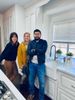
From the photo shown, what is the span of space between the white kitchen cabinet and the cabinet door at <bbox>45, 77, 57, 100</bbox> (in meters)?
0.19

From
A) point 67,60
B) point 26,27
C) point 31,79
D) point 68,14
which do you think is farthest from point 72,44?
point 26,27

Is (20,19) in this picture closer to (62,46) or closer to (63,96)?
(62,46)

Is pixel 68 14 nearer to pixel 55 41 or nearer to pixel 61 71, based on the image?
pixel 55 41

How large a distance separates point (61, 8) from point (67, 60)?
1065 millimetres

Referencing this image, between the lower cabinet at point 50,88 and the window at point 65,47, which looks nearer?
the lower cabinet at point 50,88

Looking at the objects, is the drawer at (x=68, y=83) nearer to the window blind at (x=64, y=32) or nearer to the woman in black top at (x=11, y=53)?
the window blind at (x=64, y=32)

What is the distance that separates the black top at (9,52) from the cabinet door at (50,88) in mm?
919

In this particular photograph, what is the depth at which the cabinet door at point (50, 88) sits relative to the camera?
2703 millimetres

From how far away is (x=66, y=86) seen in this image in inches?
91.4

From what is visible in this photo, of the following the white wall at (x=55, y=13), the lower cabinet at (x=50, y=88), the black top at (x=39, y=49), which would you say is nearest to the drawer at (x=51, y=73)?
the lower cabinet at (x=50, y=88)

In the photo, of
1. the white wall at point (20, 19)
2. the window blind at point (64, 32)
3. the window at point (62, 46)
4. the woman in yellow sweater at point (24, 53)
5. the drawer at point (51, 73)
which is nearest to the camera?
the drawer at point (51, 73)

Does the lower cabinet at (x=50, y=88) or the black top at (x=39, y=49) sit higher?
the black top at (x=39, y=49)

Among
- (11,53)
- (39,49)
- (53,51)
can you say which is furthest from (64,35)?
(11,53)

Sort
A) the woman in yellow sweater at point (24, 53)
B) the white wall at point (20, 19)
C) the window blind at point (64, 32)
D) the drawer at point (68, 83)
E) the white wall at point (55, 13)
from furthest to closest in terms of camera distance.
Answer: the white wall at point (20, 19)
the window blind at point (64, 32)
the woman in yellow sweater at point (24, 53)
the white wall at point (55, 13)
the drawer at point (68, 83)
